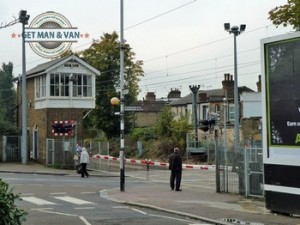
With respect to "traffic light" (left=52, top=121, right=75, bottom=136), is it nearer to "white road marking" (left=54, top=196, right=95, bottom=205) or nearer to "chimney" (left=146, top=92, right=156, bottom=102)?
"white road marking" (left=54, top=196, right=95, bottom=205)

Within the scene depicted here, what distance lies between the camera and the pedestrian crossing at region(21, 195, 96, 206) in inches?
730

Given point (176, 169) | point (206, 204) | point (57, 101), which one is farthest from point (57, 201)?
point (57, 101)

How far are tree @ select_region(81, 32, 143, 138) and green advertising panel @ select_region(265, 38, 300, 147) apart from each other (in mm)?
47183

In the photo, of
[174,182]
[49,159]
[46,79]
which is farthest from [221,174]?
[46,79]

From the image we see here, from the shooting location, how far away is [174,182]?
24.3m

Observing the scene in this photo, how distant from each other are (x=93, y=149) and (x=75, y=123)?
521 cm

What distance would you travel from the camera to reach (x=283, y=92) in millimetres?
14906

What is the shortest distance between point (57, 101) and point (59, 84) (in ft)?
5.15

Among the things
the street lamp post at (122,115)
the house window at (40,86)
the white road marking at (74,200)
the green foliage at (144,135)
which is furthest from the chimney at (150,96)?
the white road marking at (74,200)

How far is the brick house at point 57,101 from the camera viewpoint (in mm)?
44656

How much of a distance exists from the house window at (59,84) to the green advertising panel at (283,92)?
3193 cm

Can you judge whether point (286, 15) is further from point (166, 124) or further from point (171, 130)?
point (166, 124)

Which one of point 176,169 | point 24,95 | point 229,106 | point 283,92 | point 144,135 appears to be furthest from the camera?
point 229,106

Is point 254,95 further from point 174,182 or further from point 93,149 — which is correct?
point 174,182
